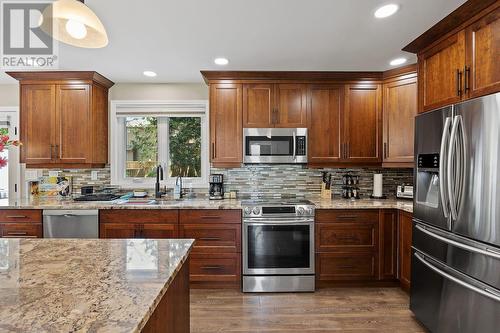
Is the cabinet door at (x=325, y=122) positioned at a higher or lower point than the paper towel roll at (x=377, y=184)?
higher

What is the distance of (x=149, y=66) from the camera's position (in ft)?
9.95

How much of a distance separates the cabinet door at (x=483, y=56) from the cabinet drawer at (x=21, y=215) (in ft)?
13.0

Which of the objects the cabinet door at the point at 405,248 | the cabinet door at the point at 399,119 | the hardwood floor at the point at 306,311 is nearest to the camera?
the hardwood floor at the point at 306,311

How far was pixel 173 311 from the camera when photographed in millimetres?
1313

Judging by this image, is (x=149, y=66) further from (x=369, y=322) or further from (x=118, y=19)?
(x=369, y=322)

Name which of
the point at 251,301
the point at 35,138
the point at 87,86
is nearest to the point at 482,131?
the point at 251,301

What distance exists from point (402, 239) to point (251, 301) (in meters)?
1.64

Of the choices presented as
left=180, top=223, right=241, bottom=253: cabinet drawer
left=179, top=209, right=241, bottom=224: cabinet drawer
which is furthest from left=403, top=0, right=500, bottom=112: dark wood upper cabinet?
left=180, top=223, right=241, bottom=253: cabinet drawer

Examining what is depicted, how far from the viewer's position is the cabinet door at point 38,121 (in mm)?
3236

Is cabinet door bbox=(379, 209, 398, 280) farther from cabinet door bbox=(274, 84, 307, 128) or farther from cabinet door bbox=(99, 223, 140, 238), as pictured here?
cabinet door bbox=(99, 223, 140, 238)

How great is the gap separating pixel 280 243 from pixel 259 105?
1562mm

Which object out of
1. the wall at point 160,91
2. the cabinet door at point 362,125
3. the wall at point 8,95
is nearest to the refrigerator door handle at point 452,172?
the cabinet door at point 362,125

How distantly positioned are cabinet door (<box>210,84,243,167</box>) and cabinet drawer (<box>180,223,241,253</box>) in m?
0.76

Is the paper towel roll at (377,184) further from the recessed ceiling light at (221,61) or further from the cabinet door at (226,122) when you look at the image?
the recessed ceiling light at (221,61)
